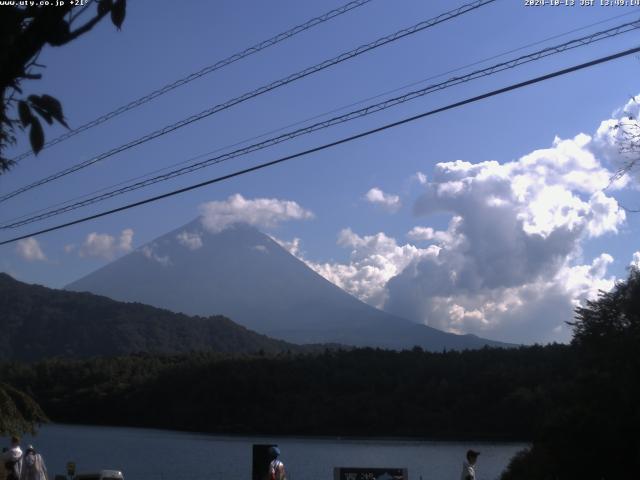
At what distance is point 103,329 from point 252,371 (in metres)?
61.8

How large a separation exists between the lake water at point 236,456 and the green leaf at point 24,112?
25960 millimetres

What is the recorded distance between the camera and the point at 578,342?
24781 millimetres

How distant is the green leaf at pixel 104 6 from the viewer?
166 inches

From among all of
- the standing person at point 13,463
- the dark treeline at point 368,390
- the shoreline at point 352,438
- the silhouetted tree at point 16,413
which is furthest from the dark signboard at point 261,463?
the shoreline at point 352,438

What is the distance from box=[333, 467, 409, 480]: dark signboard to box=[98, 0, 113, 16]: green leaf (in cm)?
982

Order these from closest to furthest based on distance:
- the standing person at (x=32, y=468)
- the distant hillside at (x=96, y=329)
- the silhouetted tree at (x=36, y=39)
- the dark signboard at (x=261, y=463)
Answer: the silhouetted tree at (x=36, y=39), the dark signboard at (x=261, y=463), the standing person at (x=32, y=468), the distant hillside at (x=96, y=329)

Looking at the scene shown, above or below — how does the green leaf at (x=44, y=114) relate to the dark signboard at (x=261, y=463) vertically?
above

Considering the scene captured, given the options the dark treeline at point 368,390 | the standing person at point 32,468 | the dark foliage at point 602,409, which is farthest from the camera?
the dark treeline at point 368,390

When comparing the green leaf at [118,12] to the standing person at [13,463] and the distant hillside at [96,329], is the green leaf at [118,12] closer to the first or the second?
the standing person at [13,463]

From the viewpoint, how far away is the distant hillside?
123 metres

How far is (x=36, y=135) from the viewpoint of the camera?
167 inches

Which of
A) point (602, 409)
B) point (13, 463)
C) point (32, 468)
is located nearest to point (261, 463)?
point (32, 468)

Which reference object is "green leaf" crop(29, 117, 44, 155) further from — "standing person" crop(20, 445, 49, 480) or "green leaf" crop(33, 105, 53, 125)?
"standing person" crop(20, 445, 49, 480)

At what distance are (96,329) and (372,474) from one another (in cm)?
11986
